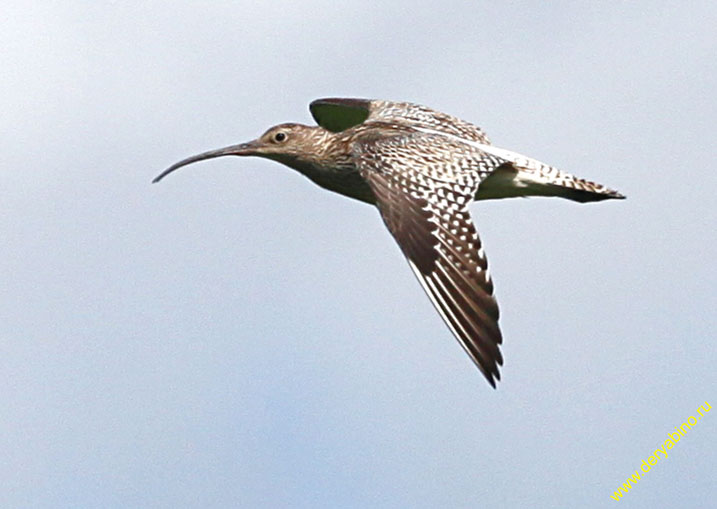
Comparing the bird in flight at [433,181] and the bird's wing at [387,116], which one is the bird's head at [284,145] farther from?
the bird's wing at [387,116]

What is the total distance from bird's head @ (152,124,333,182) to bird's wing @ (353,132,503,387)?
1438 millimetres

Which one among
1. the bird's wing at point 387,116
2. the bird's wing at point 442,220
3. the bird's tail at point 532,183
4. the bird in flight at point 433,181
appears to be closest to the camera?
the bird's wing at point 442,220

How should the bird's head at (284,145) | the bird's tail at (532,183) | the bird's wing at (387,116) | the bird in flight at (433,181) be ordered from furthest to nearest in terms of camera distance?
the bird's wing at (387,116) < the bird's head at (284,145) < the bird's tail at (532,183) < the bird in flight at (433,181)

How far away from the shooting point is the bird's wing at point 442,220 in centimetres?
1385

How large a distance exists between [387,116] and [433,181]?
429 cm

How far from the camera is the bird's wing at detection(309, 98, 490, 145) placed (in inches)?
773

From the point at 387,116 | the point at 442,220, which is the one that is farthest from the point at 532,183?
the point at 387,116

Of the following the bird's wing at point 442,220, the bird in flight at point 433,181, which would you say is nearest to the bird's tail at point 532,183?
the bird in flight at point 433,181

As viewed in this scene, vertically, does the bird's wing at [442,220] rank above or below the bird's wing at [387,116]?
below

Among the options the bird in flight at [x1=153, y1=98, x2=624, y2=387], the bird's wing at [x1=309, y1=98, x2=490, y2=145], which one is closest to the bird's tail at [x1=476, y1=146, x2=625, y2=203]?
the bird in flight at [x1=153, y1=98, x2=624, y2=387]

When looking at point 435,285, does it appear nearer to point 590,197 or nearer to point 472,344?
point 472,344

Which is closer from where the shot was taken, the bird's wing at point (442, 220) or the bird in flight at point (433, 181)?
the bird's wing at point (442, 220)

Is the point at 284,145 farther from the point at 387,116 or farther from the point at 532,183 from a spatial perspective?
the point at 532,183

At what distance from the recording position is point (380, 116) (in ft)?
66.1
